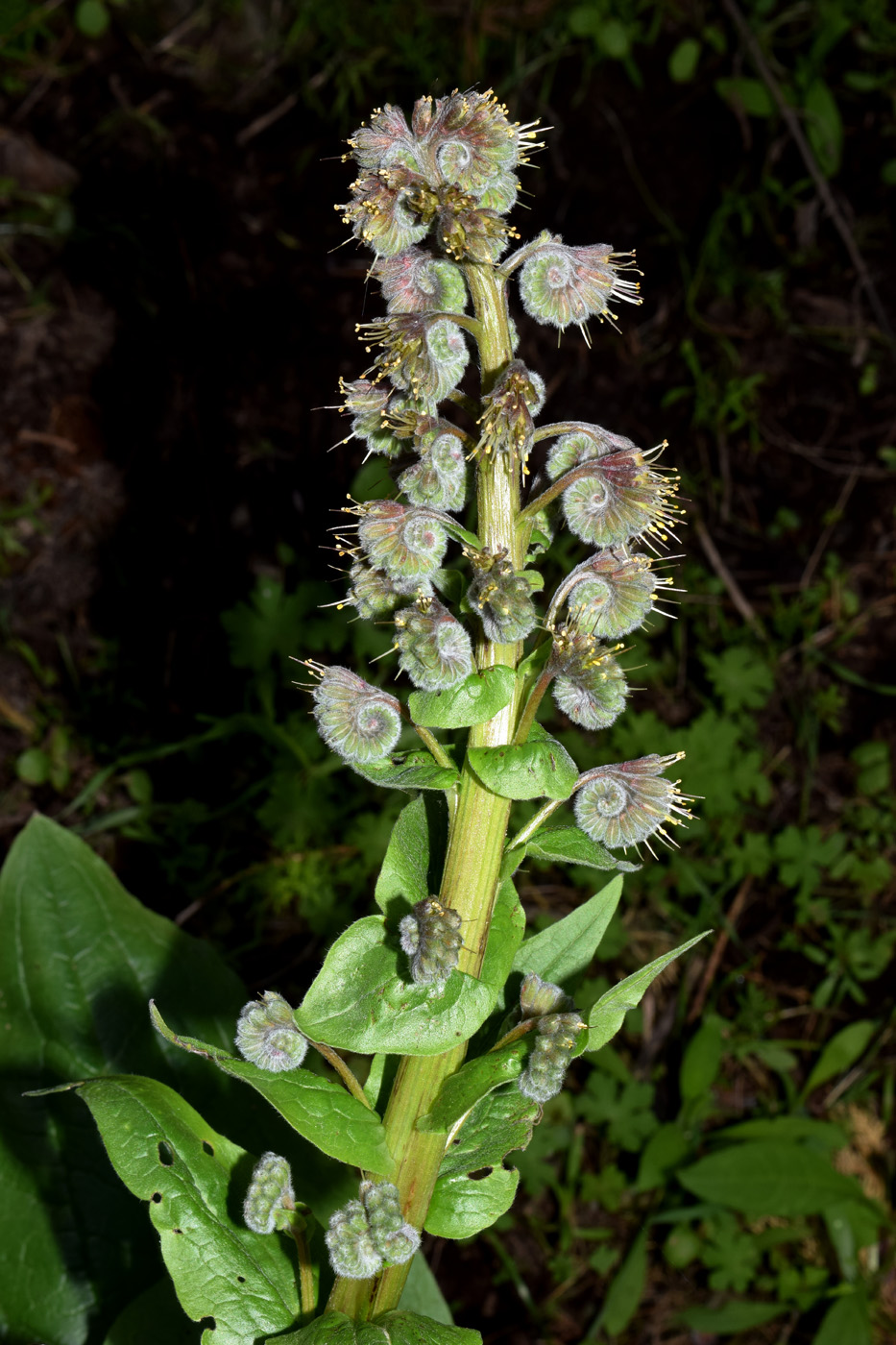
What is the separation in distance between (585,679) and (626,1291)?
5.08 m

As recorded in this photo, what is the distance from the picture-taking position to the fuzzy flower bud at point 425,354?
2.06 m

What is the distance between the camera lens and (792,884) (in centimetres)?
675

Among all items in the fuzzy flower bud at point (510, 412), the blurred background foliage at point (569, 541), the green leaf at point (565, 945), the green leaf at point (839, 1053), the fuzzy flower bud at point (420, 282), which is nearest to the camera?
the fuzzy flower bud at point (510, 412)

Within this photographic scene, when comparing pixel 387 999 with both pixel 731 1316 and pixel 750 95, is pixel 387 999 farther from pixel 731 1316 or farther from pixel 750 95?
pixel 750 95

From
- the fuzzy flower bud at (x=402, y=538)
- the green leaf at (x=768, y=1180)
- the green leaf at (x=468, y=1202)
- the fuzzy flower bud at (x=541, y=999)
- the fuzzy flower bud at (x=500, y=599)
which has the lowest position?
the green leaf at (x=768, y=1180)

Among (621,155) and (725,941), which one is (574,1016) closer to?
(725,941)

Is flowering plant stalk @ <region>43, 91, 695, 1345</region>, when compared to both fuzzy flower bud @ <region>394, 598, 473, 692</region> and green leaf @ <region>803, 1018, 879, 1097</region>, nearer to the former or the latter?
fuzzy flower bud @ <region>394, 598, 473, 692</region>

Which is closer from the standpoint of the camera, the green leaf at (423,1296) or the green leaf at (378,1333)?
the green leaf at (378,1333)

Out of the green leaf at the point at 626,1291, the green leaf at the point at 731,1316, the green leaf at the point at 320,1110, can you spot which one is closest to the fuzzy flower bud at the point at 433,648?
the green leaf at the point at 320,1110

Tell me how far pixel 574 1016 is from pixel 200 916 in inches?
168

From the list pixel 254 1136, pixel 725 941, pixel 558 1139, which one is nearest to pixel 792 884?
pixel 725 941

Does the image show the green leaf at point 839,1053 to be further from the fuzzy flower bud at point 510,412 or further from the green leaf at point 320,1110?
the fuzzy flower bud at point 510,412

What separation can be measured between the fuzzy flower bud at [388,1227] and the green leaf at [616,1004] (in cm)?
50

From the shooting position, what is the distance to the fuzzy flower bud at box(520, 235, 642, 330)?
2.12 metres
